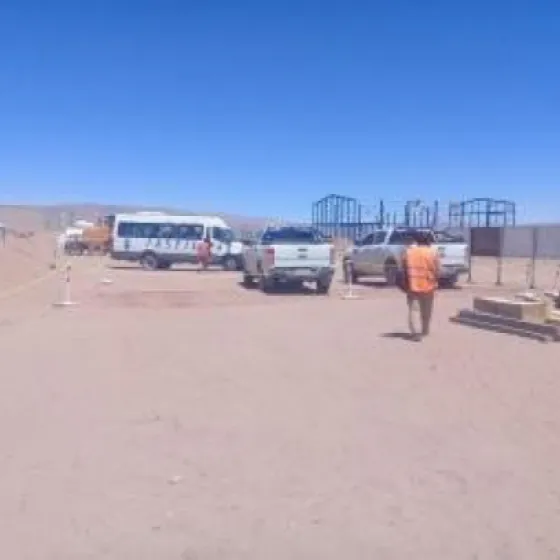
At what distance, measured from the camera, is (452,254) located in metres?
30.8

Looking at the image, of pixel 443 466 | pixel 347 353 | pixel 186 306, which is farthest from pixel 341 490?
pixel 186 306

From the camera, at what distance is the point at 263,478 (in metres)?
7.13

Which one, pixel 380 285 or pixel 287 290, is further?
pixel 380 285

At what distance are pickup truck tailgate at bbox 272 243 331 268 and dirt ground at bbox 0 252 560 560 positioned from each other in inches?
472

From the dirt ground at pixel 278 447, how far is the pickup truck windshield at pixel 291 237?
42.8 ft

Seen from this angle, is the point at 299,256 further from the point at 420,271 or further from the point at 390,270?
the point at 420,271

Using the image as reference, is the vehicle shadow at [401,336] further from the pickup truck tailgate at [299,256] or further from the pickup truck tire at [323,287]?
the pickup truck tire at [323,287]

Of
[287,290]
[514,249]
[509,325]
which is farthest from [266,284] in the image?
[514,249]

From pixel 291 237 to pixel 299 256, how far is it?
154cm

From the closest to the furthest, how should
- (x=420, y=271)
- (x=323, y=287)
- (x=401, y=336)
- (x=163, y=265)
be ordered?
(x=420, y=271) → (x=401, y=336) → (x=323, y=287) → (x=163, y=265)

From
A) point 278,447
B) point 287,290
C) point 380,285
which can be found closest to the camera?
point 278,447

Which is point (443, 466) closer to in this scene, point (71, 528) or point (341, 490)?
point (341, 490)

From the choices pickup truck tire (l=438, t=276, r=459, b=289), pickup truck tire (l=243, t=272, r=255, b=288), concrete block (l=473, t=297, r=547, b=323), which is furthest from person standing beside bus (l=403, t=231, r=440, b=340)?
pickup truck tire (l=243, t=272, r=255, b=288)

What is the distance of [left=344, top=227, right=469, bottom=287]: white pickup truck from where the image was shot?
30703 mm
